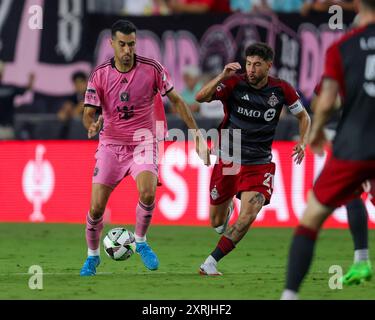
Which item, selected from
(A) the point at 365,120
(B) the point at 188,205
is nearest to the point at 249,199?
(A) the point at 365,120

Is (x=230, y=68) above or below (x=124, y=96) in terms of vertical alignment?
below

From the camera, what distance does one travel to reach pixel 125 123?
11352 mm

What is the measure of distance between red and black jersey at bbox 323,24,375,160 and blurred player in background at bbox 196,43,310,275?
3226 millimetres

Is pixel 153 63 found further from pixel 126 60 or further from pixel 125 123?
pixel 125 123

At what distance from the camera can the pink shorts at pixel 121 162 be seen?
36.6 ft

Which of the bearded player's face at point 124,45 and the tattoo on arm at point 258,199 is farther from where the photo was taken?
the tattoo on arm at point 258,199

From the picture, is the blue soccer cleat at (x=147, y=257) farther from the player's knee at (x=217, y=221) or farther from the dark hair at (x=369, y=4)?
the dark hair at (x=369, y=4)

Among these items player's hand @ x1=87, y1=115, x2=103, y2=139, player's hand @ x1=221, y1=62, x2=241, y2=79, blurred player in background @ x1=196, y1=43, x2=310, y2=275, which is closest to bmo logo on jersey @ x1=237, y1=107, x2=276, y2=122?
blurred player in background @ x1=196, y1=43, x2=310, y2=275

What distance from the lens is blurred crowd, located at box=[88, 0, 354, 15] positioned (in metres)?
20.3

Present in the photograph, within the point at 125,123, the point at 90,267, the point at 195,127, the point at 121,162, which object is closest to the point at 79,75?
the point at 125,123

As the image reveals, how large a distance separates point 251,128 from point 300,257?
381 centimetres

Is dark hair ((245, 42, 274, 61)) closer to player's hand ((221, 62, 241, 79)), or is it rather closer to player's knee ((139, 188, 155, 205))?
player's hand ((221, 62, 241, 79))

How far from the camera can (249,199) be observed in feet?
37.1

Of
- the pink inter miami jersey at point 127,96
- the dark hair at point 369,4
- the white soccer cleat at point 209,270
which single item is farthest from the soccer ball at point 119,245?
the dark hair at point 369,4
